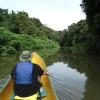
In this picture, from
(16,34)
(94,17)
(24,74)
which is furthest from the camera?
(16,34)

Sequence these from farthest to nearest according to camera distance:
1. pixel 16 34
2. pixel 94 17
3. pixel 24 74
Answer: pixel 16 34 < pixel 94 17 < pixel 24 74

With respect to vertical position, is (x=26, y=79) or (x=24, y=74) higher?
(x=24, y=74)

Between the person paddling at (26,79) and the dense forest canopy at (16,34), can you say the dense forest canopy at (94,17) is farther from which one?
the person paddling at (26,79)

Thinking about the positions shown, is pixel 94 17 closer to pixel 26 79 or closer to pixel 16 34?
pixel 16 34

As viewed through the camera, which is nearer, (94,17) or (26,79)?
(26,79)

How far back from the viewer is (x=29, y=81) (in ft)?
22.4

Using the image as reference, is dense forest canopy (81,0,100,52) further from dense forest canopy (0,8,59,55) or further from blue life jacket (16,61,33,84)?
blue life jacket (16,61,33,84)

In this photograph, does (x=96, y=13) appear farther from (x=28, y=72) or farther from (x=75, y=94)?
(x=28, y=72)

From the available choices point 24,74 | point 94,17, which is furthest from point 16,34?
point 24,74

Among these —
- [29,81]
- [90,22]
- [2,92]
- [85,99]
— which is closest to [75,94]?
[85,99]

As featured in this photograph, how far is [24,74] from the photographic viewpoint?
6824 millimetres

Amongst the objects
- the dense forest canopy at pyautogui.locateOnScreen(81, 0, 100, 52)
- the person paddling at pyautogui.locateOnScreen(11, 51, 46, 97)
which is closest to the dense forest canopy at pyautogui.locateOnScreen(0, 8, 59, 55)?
the dense forest canopy at pyautogui.locateOnScreen(81, 0, 100, 52)

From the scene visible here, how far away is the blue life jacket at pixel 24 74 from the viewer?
6824 millimetres

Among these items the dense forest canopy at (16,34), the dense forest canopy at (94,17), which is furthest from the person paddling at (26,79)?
the dense forest canopy at (16,34)
